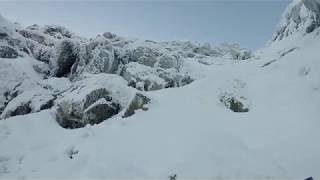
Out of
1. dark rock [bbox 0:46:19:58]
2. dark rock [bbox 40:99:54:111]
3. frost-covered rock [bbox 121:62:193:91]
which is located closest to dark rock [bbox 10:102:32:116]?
dark rock [bbox 40:99:54:111]

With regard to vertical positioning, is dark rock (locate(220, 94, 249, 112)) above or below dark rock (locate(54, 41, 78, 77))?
below

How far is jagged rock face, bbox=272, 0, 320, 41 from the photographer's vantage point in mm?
28047

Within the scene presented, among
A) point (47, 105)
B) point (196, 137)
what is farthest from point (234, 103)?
point (47, 105)

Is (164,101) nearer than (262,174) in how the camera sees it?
No

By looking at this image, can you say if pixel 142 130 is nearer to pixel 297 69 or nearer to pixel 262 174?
pixel 262 174

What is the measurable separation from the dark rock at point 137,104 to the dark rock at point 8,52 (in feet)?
62.7

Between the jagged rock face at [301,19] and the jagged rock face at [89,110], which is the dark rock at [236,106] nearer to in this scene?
the jagged rock face at [89,110]

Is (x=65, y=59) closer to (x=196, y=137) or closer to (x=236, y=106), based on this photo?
(x=236, y=106)

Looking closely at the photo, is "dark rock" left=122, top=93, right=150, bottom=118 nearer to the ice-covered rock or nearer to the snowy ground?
the ice-covered rock

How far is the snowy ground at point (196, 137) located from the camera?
57.0 feet

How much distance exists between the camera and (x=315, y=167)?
1647 centimetres

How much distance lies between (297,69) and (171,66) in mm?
10941

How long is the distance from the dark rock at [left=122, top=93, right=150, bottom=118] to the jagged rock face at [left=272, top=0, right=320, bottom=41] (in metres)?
13.2

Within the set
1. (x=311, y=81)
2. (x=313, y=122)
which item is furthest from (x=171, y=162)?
(x=311, y=81)
